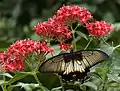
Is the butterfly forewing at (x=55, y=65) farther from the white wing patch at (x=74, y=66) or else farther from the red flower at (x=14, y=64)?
the red flower at (x=14, y=64)

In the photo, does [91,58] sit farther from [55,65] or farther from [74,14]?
[74,14]

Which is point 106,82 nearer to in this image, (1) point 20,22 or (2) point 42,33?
(2) point 42,33

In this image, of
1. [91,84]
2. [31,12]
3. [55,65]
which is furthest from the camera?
[31,12]

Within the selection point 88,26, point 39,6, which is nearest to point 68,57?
point 88,26

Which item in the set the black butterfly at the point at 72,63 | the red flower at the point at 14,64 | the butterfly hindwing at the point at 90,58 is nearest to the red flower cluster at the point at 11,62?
the red flower at the point at 14,64

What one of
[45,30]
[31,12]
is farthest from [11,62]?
[31,12]
